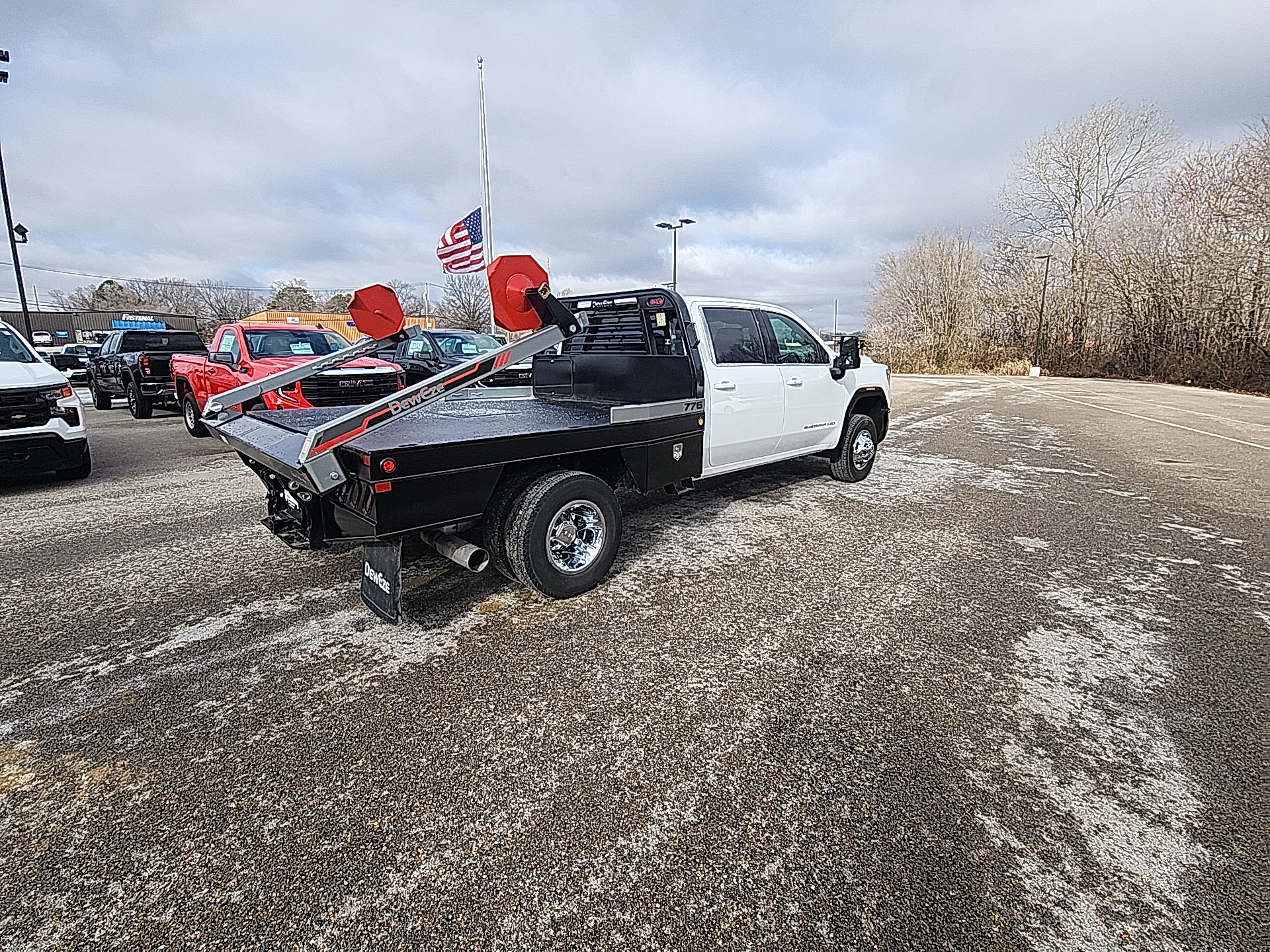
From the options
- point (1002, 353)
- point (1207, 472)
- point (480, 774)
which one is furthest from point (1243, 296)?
point (480, 774)

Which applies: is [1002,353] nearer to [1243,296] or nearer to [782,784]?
[1243,296]

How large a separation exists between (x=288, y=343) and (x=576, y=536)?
7.94m

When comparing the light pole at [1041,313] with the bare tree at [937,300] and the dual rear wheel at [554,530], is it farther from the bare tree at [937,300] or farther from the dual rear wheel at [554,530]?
the dual rear wheel at [554,530]

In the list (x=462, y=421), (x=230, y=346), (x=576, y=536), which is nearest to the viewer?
(x=576, y=536)

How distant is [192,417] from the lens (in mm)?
10828

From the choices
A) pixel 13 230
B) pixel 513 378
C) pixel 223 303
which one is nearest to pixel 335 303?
pixel 223 303

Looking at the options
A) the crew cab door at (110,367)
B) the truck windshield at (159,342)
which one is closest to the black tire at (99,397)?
the crew cab door at (110,367)

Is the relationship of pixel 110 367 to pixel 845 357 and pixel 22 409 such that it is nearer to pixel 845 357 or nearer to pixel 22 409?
pixel 22 409

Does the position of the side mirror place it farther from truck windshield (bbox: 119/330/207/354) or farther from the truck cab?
truck windshield (bbox: 119/330/207/354)

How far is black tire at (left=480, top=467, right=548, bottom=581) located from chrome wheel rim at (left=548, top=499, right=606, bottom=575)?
0.85 feet

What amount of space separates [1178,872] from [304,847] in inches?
114

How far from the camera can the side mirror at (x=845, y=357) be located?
6.48 meters

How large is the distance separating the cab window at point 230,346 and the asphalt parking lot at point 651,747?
4650 mm

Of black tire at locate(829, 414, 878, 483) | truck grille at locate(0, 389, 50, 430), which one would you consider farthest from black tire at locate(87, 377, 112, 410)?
black tire at locate(829, 414, 878, 483)
